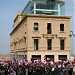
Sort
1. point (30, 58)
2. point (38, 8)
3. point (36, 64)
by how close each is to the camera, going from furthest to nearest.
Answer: point (38, 8) → point (30, 58) → point (36, 64)

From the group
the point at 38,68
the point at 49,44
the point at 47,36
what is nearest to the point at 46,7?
the point at 47,36

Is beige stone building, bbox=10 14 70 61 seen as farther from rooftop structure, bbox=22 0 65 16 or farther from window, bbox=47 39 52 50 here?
rooftop structure, bbox=22 0 65 16

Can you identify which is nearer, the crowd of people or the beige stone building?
the crowd of people

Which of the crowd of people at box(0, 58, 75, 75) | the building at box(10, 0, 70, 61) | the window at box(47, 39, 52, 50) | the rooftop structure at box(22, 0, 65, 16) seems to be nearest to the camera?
the crowd of people at box(0, 58, 75, 75)

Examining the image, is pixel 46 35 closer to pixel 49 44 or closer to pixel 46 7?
pixel 49 44

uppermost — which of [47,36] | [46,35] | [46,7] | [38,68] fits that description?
[46,7]

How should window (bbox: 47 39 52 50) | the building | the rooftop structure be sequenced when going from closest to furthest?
1. the building
2. window (bbox: 47 39 52 50)
3. the rooftop structure

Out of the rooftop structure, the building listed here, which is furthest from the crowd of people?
the rooftop structure

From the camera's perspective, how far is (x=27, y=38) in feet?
138

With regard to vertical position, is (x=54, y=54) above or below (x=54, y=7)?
below

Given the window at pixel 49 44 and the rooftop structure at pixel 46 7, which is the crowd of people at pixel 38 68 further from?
the rooftop structure at pixel 46 7

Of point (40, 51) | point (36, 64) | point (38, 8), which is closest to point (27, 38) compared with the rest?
point (40, 51)

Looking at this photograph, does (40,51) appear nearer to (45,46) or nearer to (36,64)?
(45,46)

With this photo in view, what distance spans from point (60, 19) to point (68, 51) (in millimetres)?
5137
